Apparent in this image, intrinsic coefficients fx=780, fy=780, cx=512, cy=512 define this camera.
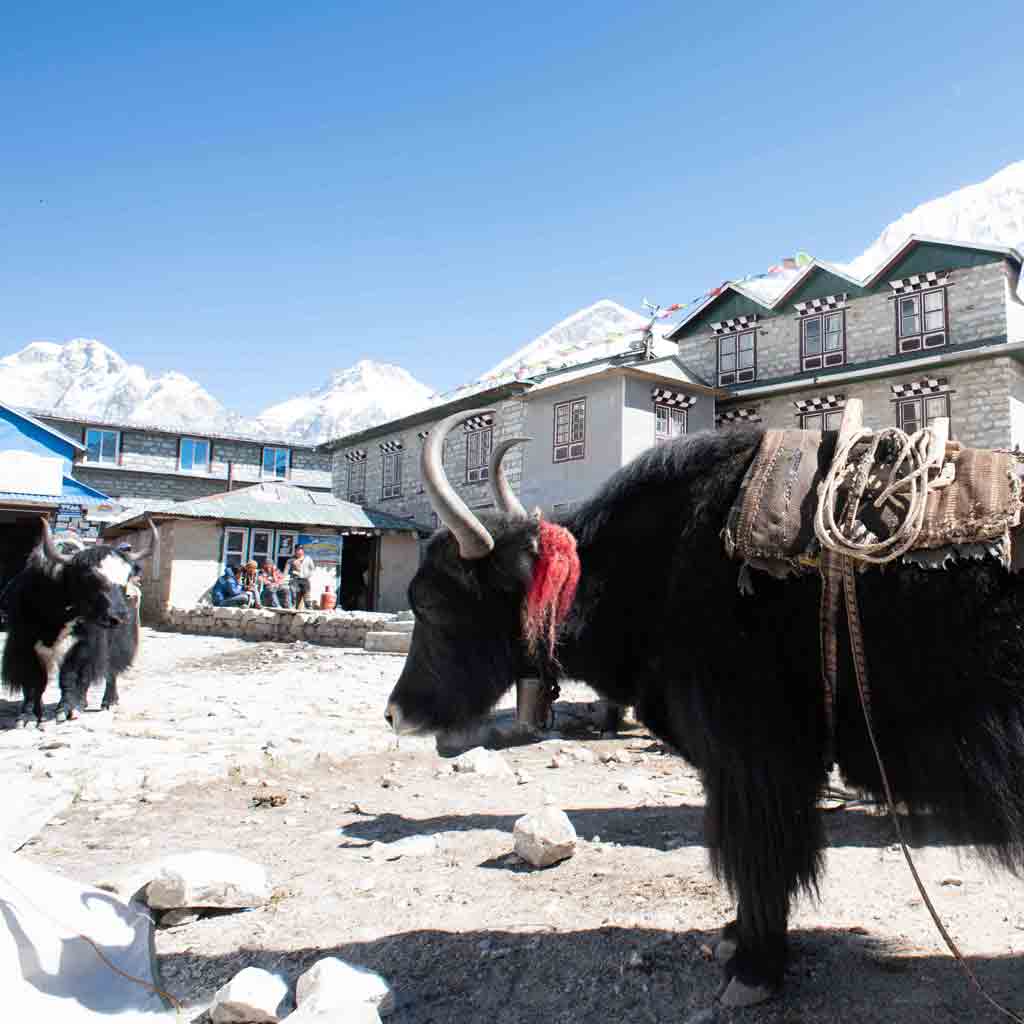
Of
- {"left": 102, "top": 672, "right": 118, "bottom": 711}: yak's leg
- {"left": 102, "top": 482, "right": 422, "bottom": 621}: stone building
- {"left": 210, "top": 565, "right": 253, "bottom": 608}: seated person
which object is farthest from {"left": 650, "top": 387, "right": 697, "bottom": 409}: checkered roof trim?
{"left": 102, "top": 672, "right": 118, "bottom": 711}: yak's leg

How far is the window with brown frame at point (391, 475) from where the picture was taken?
81.6 feet

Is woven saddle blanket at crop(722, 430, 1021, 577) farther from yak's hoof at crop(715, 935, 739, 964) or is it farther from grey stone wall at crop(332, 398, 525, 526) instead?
grey stone wall at crop(332, 398, 525, 526)

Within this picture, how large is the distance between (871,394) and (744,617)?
17.6m

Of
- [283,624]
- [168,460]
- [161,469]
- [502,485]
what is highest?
[168,460]

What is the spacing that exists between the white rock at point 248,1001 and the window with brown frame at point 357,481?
24552mm

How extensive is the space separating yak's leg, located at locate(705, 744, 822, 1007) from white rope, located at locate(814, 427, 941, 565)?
0.56 meters

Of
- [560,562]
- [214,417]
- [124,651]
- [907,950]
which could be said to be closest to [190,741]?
[124,651]

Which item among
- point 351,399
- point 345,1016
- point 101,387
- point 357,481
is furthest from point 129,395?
point 345,1016

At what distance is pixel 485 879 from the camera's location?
10.1 ft

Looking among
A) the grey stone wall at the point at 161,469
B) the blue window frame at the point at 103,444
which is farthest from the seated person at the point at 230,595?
the blue window frame at the point at 103,444

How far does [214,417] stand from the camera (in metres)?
134

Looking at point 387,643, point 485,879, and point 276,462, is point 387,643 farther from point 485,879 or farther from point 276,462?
point 276,462

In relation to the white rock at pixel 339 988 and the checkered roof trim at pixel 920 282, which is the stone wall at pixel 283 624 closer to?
the white rock at pixel 339 988

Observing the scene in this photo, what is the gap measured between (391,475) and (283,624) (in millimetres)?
11107
